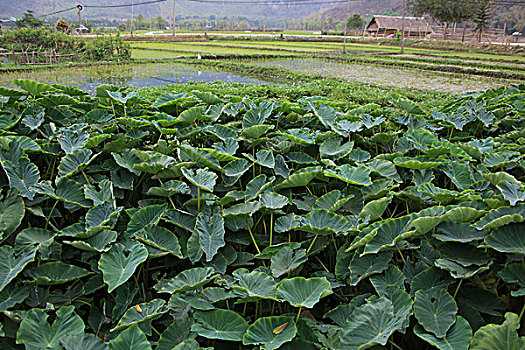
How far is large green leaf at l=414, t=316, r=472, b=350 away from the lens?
3.49ft

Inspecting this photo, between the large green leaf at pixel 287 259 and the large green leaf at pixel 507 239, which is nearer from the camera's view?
the large green leaf at pixel 507 239

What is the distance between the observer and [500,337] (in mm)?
1022

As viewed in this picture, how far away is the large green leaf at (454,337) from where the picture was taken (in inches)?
41.8

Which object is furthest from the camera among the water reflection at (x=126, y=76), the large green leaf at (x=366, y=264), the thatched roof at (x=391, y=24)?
the thatched roof at (x=391, y=24)

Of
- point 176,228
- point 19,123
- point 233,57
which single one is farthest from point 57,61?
point 176,228

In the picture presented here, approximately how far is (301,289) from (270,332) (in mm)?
167

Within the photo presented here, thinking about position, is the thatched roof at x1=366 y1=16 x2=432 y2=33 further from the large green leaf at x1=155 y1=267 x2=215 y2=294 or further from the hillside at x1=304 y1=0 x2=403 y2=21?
the large green leaf at x1=155 y1=267 x2=215 y2=294

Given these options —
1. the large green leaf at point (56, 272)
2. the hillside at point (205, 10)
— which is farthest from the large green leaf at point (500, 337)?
the hillside at point (205, 10)

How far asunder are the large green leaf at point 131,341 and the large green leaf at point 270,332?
0.30 meters

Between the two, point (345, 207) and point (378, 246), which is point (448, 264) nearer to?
point (378, 246)

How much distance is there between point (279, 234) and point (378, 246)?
49 centimetres

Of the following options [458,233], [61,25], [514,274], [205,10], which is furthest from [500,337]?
[205,10]

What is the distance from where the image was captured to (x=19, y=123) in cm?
202

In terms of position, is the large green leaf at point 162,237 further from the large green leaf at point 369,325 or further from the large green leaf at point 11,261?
the large green leaf at point 369,325
